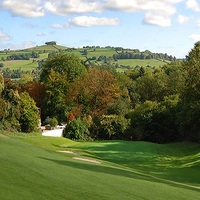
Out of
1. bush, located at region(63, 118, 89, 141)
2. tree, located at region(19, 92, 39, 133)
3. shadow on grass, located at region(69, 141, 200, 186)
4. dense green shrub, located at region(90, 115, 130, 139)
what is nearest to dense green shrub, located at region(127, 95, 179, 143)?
dense green shrub, located at region(90, 115, 130, 139)

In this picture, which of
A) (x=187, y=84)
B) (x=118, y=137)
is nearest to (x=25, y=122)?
(x=118, y=137)

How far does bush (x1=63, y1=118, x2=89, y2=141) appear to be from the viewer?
5888 cm

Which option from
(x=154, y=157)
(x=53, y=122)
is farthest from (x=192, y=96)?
(x=53, y=122)

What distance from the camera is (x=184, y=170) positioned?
33781 millimetres

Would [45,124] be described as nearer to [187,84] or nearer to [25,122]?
[25,122]

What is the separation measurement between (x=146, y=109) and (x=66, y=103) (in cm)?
1936

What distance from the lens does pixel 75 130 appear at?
5947cm

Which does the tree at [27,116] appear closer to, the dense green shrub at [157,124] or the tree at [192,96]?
the dense green shrub at [157,124]

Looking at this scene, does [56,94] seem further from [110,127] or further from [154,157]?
[154,157]

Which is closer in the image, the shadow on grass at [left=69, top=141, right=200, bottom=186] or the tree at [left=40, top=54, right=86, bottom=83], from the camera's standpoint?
the shadow on grass at [left=69, top=141, right=200, bottom=186]

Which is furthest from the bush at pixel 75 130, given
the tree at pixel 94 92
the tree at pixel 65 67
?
the tree at pixel 65 67

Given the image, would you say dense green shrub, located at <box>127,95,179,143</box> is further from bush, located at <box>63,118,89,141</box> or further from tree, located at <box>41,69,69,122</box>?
tree, located at <box>41,69,69,122</box>

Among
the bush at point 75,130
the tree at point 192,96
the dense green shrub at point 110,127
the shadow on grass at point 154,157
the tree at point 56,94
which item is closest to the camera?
the shadow on grass at point 154,157

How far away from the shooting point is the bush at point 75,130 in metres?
58.9
